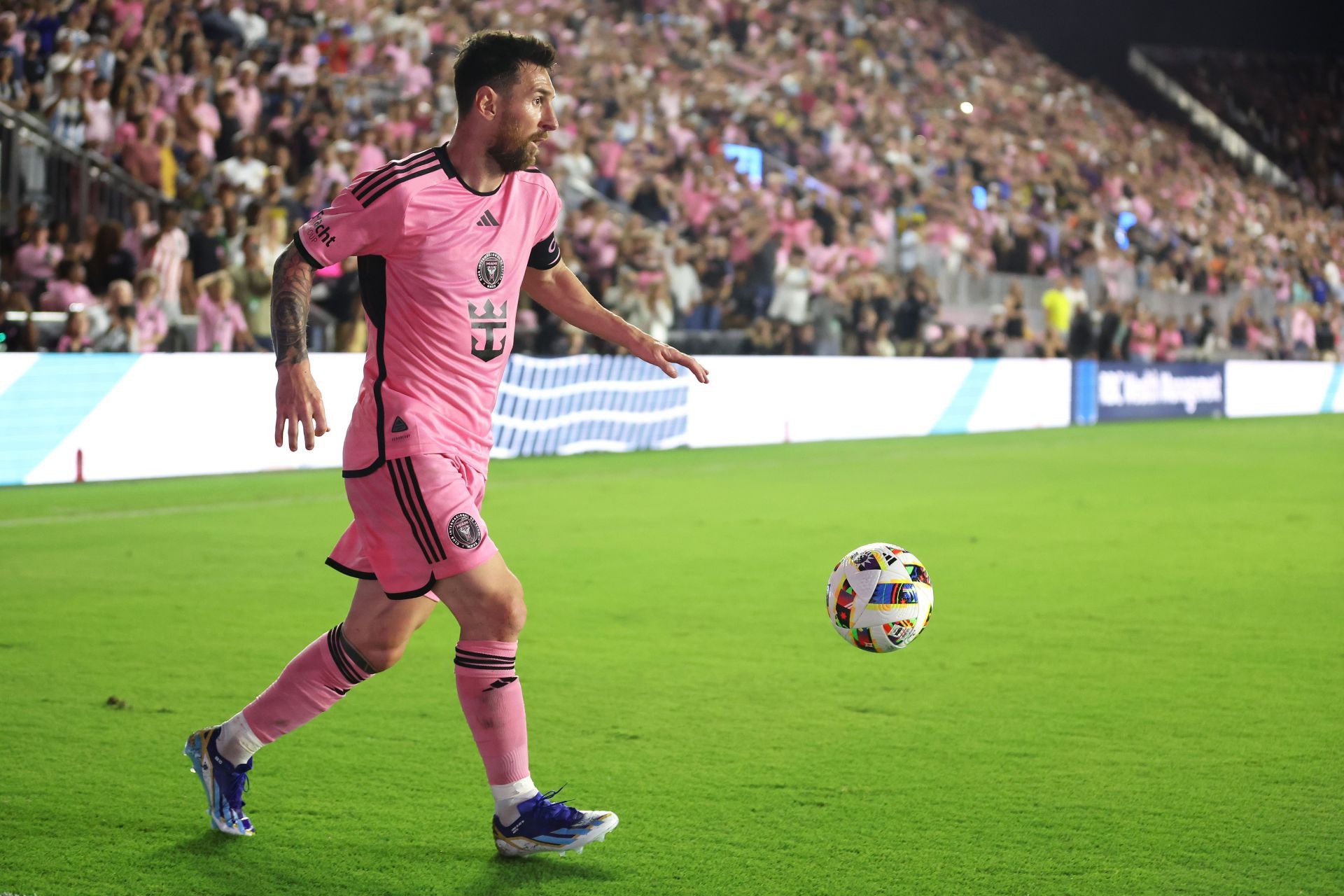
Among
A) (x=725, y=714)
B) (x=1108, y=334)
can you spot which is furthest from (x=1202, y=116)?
(x=725, y=714)

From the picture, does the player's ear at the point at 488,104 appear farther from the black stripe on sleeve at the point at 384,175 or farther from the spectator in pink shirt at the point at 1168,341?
the spectator in pink shirt at the point at 1168,341

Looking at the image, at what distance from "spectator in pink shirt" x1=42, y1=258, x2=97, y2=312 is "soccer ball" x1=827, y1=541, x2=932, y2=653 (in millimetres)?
10772

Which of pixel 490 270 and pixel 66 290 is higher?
pixel 66 290

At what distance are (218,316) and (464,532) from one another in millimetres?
11990

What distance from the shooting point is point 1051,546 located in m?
10.4

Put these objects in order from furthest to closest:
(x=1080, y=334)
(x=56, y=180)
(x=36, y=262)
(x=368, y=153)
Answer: (x=1080, y=334) < (x=368, y=153) < (x=56, y=180) < (x=36, y=262)

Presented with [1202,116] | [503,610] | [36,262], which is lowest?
[503,610]

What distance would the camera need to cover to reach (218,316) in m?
15.1

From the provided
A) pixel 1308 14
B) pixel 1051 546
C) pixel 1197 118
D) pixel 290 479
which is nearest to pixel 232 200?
pixel 290 479

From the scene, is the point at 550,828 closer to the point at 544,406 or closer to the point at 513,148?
the point at 513,148

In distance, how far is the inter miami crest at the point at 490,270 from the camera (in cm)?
398

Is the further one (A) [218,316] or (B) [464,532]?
→ (A) [218,316]

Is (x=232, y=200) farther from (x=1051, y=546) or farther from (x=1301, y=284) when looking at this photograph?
(x=1301, y=284)

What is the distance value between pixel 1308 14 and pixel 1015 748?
1891 inches
